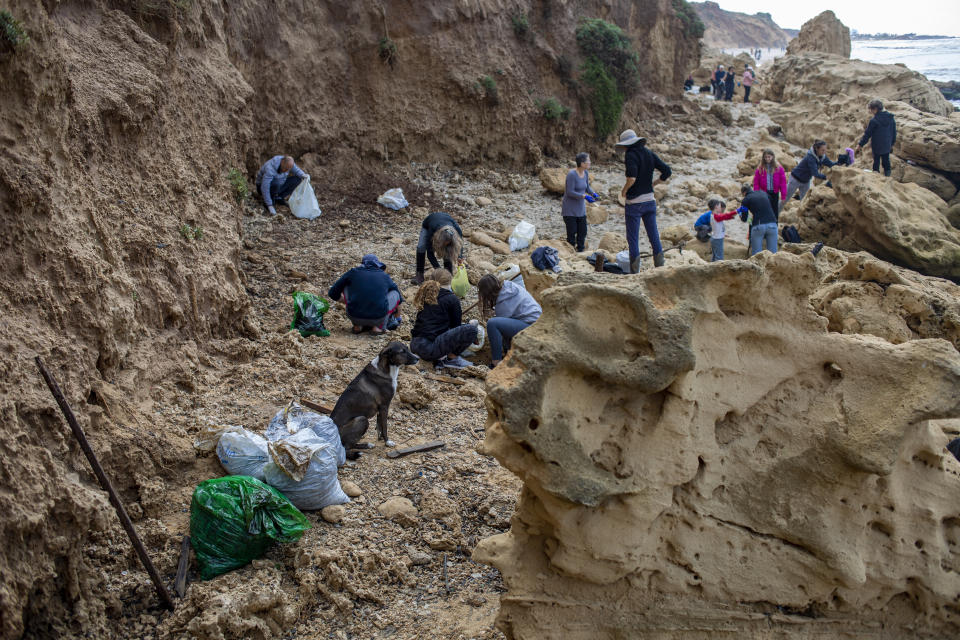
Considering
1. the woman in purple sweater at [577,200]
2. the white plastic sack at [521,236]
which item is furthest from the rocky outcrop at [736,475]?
the white plastic sack at [521,236]

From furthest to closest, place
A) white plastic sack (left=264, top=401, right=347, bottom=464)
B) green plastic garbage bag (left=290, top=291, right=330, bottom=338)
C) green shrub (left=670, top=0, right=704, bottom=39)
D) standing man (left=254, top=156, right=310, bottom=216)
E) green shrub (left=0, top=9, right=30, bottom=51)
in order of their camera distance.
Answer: green shrub (left=670, top=0, right=704, bottom=39) < standing man (left=254, top=156, right=310, bottom=216) < green plastic garbage bag (left=290, top=291, right=330, bottom=338) < white plastic sack (left=264, top=401, right=347, bottom=464) < green shrub (left=0, top=9, right=30, bottom=51)

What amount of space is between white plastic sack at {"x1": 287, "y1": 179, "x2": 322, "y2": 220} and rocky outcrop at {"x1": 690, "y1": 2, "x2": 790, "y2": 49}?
196 feet

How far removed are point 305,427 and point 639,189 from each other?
19.7 feet

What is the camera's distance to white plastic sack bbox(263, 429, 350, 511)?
5.04 meters

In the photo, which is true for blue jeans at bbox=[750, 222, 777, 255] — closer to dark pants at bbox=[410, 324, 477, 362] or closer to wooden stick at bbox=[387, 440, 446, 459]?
dark pants at bbox=[410, 324, 477, 362]

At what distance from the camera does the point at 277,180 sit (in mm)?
11375

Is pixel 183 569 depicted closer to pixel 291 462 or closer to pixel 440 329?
pixel 291 462

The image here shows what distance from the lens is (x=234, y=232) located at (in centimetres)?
808

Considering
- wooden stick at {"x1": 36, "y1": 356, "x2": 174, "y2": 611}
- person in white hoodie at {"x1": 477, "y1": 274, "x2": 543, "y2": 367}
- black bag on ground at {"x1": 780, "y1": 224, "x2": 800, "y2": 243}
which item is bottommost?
black bag on ground at {"x1": 780, "y1": 224, "x2": 800, "y2": 243}

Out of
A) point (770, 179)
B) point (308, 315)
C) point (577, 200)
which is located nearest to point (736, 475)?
point (308, 315)

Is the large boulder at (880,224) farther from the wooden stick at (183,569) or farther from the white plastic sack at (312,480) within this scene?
the wooden stick at (183,569)

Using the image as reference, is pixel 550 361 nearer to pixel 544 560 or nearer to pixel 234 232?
pixel 544 560

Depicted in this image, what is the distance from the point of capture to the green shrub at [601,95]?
669 inches

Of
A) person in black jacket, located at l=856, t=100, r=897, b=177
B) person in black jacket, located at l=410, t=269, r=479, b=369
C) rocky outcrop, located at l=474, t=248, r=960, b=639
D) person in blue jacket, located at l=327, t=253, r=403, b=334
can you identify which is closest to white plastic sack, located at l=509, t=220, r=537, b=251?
person in blue jacket, located at l=327, t=253, r=403, b=334
